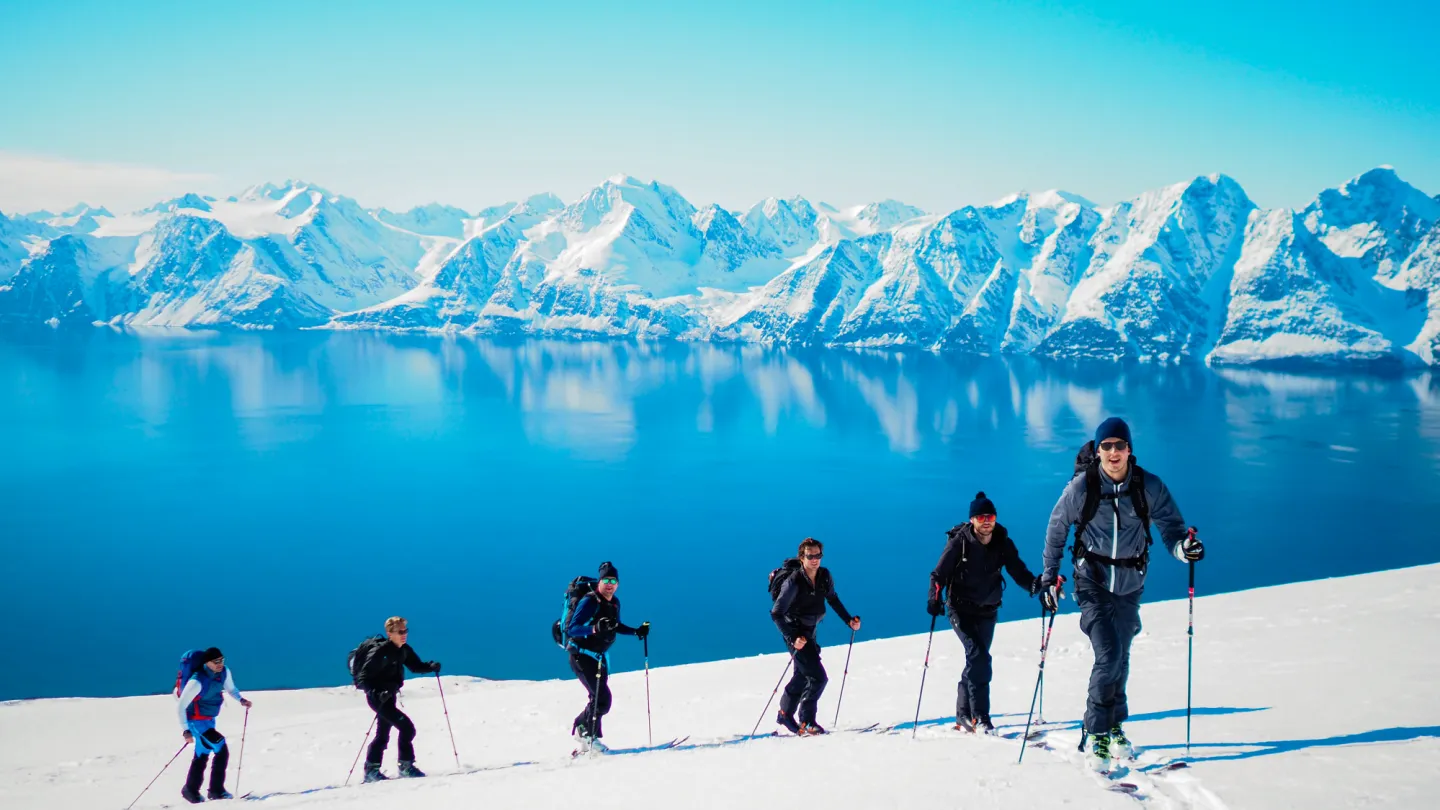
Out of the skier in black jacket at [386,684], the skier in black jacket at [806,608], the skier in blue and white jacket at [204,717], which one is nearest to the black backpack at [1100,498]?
the skier in black jacket at [806,608]

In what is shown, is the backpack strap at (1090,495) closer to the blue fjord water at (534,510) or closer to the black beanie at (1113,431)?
the black beanie at (1113,431)

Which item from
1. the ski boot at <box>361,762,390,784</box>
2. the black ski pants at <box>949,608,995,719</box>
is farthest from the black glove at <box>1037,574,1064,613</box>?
the ski boot at <box>361,762,390,784</box>

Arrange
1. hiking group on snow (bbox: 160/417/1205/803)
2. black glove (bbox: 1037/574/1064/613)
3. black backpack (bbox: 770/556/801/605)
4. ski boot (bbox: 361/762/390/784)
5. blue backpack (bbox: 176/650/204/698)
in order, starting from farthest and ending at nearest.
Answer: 1. blue backpack (bbox: 176/650/204/698)
2. ski boot (bbox: 361/762/390/784)
3. black backpack (bbox: 770/556/801/605)
4. black glove (bbox: 1037/574/1064/613)
5. hiking group on snow (bbox: 160/417/1205/803)

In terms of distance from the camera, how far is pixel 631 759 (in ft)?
31.1

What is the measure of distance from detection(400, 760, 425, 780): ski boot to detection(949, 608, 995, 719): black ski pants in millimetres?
7074

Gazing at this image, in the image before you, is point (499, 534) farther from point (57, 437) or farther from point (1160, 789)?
point (57, 437)

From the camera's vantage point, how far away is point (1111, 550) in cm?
744

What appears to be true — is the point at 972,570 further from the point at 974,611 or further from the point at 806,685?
the point at 806,685

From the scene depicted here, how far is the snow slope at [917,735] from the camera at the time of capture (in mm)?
6879

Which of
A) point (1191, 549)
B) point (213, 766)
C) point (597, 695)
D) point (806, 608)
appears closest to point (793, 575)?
point (806, 608)

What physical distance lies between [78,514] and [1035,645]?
253 feet

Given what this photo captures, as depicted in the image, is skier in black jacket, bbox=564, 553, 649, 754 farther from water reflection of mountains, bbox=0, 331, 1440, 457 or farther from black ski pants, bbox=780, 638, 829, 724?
water reflection of mountains, bbox=0, 331, 1440, 457

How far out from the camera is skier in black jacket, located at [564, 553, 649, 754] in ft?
35.2

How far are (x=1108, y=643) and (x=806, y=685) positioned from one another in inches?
168
